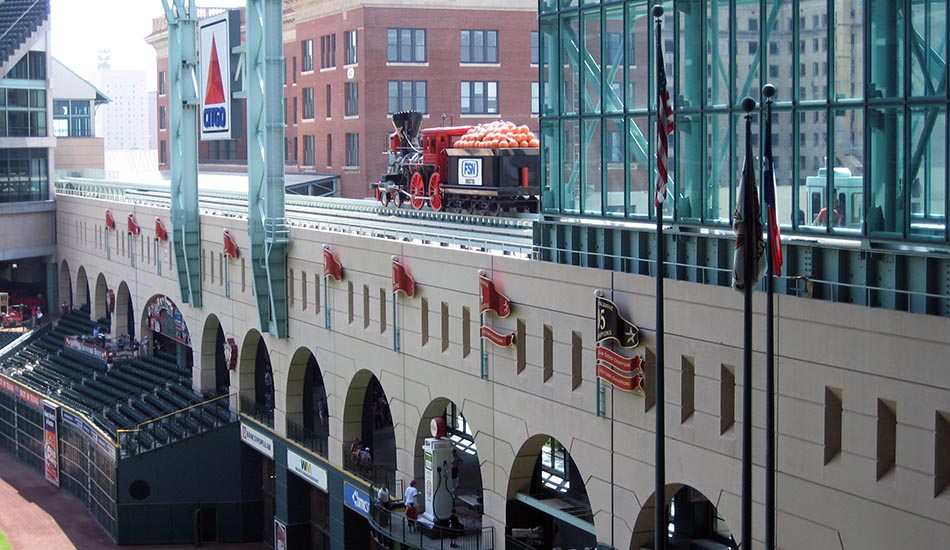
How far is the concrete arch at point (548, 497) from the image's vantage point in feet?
95.5

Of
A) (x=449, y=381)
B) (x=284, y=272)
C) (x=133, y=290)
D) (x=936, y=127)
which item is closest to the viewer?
(x=936, y=127)

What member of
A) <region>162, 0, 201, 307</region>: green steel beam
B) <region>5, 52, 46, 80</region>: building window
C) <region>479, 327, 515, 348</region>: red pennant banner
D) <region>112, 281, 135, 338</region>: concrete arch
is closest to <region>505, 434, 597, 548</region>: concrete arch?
<region>479, 327, 515, 348</region>: red pennant banner

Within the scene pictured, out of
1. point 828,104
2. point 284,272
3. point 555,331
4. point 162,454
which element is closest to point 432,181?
point 284,272

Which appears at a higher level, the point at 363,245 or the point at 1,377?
the point at 363,245

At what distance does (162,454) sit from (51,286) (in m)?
30.1

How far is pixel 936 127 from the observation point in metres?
19.5

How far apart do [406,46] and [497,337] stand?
45277mm

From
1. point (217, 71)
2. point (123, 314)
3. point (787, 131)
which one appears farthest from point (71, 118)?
point (787, 131)

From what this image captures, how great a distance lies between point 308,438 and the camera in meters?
41.8

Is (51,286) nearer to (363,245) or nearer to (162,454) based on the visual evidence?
(162,454)

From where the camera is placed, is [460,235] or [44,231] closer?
[460,235]

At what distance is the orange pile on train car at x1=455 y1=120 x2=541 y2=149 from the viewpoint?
152 ft

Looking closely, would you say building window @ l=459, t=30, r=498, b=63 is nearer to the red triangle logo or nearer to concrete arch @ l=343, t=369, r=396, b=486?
the red triangle logo

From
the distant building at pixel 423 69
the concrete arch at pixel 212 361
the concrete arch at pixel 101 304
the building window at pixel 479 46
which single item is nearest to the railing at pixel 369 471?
the concrete arch at pixel 212 361
